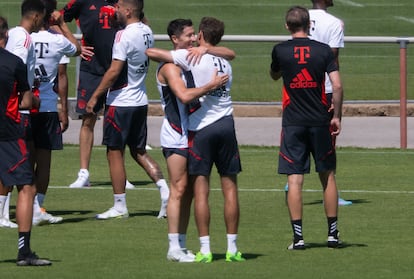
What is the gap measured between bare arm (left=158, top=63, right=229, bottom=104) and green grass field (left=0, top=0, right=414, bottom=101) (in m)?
12.1

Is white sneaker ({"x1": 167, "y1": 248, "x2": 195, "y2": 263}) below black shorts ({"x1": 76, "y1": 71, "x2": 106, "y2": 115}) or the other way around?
below

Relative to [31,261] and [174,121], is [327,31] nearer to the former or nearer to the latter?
[174,121]

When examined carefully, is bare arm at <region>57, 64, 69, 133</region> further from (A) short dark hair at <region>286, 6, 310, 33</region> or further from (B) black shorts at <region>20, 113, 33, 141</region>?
(A) short dark hair at <region>286, 6, 310, 33</region>

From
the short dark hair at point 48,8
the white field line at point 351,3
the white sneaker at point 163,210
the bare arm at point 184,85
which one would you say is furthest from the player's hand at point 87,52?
the white field line at point 351,3

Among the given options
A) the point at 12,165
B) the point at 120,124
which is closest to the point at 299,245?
the point at 12,165

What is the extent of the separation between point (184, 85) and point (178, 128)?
454 mm

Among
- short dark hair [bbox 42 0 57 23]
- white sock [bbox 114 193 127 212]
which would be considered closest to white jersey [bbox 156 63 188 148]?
white sock [bbox 114 193 127 212]

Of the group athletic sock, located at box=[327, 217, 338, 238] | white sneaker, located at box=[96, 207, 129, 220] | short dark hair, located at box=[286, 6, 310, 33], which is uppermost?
short dark hair, located at box=[286, 6, 310, 33]

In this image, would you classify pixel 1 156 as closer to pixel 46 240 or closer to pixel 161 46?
pixel 46 240

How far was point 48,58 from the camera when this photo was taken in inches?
529

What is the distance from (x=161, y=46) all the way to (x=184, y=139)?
15.4 m

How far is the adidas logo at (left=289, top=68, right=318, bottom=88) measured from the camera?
38.8 feet

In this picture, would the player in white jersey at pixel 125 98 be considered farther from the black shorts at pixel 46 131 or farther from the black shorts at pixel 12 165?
the black shorts at pixel 12 165

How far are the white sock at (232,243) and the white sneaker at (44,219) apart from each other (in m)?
2.70
